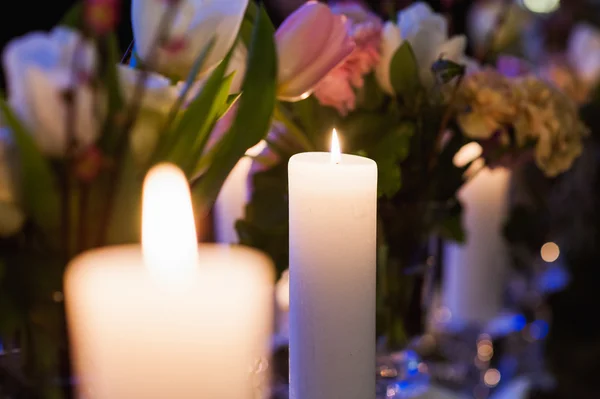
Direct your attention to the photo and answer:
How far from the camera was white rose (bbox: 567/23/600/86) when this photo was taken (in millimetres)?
1420

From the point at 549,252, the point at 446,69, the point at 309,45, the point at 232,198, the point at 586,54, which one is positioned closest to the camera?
the point at 309,45

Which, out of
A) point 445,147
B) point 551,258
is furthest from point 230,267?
point 551,258

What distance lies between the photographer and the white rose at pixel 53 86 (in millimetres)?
369

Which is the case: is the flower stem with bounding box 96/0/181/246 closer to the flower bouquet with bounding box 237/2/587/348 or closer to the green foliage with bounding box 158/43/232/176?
the green foliage with bounding box 158/43/232/176

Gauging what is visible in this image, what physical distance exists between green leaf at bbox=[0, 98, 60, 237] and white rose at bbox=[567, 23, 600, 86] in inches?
51.8

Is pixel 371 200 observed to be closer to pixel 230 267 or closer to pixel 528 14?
pixel 230 267

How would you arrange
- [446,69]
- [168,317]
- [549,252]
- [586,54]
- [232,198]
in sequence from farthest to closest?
[586,54]
[549,252]
[232,198]
[446,69]
[168,317]

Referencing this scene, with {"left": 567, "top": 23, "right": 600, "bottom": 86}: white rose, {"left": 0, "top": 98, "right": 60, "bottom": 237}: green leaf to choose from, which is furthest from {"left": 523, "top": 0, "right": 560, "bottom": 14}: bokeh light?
{"left": 0, "top": 98, "right": 60, "bottom": 237}: green leaf

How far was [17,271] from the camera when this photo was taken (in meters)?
0.39

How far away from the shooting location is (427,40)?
67 centimetres

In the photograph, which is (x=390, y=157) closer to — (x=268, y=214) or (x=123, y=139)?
(x=268, y=214)

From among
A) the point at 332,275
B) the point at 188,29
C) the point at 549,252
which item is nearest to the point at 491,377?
the point at 549,252

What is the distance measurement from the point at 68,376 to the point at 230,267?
0.18 m

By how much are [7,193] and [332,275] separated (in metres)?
0.22
